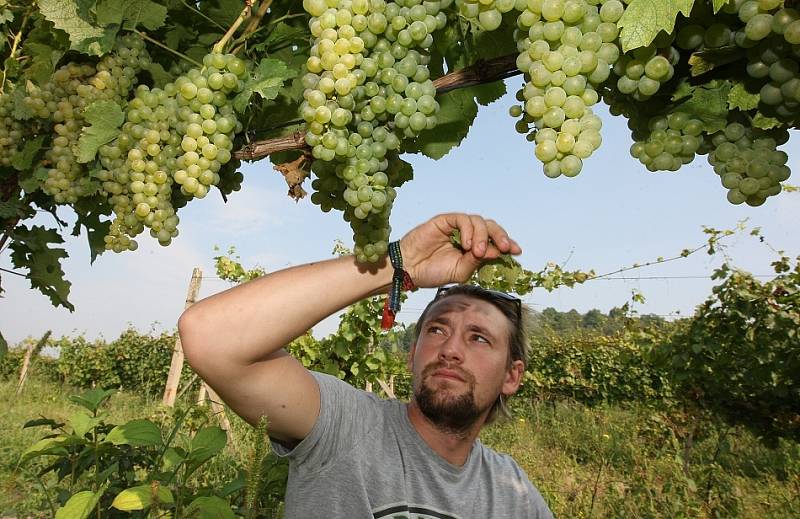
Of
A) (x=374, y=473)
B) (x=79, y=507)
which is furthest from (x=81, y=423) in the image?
(x=374, y=473)

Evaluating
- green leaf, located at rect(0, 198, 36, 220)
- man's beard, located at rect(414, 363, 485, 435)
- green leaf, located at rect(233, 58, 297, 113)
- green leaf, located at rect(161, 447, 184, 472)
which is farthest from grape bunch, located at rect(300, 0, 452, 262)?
green leaf, located at rect(0, 198, 36, 220)

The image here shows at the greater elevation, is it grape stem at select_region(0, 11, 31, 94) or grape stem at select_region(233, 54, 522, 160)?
grape stem at select_region(0, 11, 31, 94)

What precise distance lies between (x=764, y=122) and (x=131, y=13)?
70.7 inches

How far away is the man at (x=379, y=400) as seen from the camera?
2004mm

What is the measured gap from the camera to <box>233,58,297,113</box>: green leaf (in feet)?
5.31

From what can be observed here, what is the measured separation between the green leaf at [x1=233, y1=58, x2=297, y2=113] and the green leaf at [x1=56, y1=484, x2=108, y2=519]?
1111mm

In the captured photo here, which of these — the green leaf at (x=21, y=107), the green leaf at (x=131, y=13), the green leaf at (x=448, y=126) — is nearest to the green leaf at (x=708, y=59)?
the green leaf at (x=448, y=126)

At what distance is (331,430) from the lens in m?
2.32

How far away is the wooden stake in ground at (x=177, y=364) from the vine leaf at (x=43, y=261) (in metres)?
5.17

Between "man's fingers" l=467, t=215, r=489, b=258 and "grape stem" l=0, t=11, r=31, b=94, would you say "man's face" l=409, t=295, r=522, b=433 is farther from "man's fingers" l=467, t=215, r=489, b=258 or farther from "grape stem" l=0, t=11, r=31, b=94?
"grape stem" l=0, t=11, r=31, b=94

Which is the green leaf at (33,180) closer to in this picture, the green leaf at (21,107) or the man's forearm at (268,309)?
the green leaf at (21,107)

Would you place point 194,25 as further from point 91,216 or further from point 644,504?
point 644,504

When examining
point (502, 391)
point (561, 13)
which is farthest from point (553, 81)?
point (502, 391)

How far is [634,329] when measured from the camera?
8883 mm
